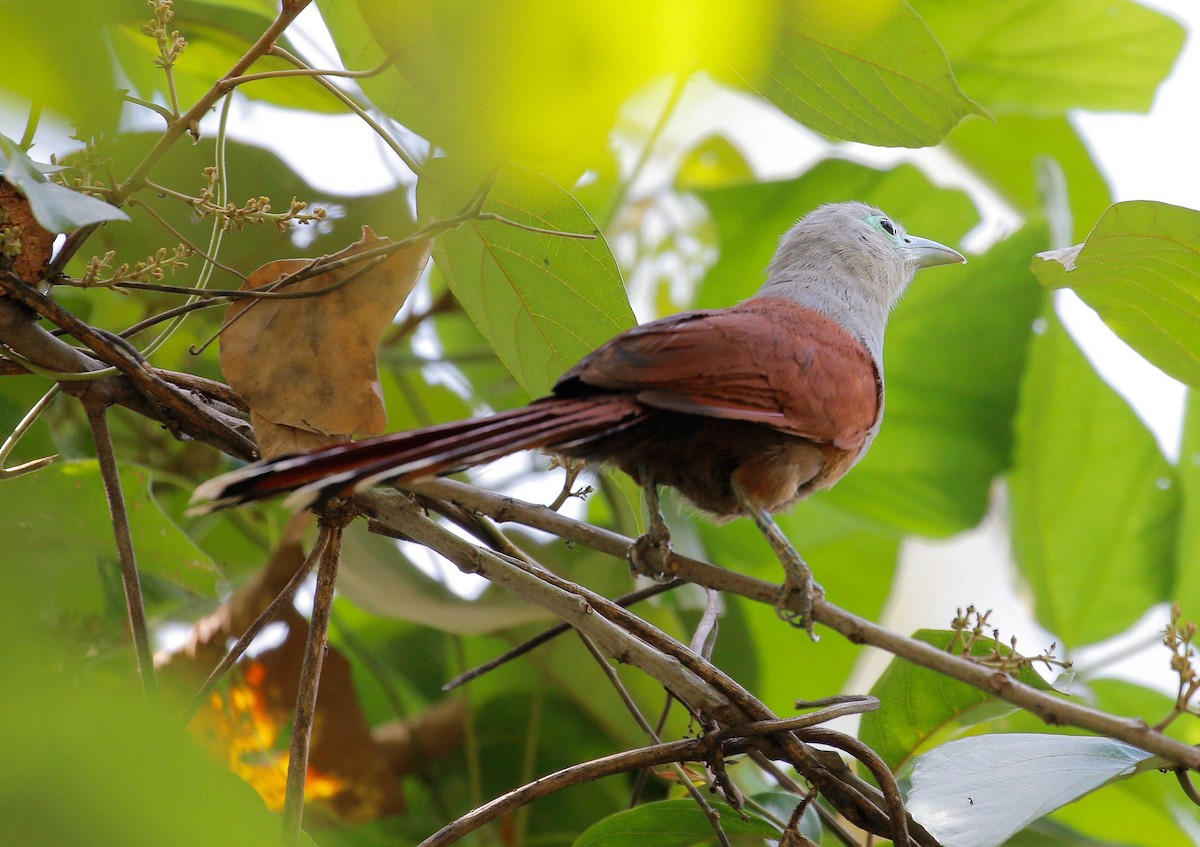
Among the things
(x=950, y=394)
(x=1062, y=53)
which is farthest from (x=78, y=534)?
(x=1062, y=53)

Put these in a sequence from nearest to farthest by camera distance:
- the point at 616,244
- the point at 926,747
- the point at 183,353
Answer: the point at 926,747 → the point at 183,353 → the point at 616,244

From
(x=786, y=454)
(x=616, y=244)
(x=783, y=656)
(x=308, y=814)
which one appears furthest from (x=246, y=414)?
(x=616, y=244)

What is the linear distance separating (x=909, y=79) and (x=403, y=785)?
4.94ft

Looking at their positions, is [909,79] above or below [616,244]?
below

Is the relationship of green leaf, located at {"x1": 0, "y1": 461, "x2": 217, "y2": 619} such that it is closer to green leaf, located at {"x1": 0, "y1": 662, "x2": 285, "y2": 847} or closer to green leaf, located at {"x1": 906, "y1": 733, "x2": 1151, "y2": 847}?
green leaf, located at {"x1": 0, "y1": 662, "x2": 285, "y2": 847}

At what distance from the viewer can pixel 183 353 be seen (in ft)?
6.15

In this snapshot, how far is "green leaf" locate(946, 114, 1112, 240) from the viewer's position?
2.77m

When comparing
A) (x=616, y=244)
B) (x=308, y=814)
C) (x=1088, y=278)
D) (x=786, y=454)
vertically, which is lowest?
(x=308, y=814)

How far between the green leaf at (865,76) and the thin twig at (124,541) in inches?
34.6

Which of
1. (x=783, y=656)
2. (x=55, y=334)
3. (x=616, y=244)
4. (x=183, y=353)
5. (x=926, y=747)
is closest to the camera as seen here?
(x=55, y=334)

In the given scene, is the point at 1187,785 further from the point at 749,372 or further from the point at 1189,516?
the point at 1189,516

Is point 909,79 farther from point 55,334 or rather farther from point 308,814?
point 308,814

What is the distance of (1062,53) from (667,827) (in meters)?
1.96

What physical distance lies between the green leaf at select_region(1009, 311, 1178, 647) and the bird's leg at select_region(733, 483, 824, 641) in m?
1.17
